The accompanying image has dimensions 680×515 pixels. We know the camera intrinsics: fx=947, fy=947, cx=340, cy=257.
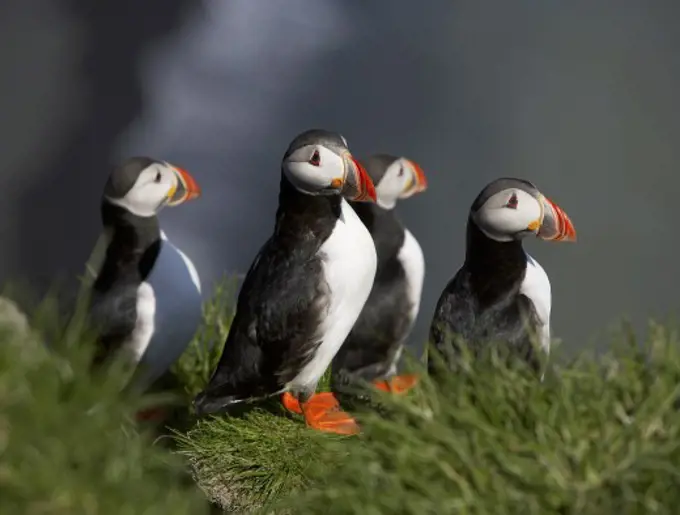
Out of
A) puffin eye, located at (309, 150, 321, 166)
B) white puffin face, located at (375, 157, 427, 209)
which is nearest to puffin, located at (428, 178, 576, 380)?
puffin eye, located at (309, 150, 321, 166)

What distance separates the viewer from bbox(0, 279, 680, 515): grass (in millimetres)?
985

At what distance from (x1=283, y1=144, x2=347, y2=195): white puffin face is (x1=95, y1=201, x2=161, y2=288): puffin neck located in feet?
1.22

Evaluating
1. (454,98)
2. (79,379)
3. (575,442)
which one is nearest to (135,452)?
(79,379)

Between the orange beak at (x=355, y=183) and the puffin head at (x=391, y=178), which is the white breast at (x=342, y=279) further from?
the puffin head at (x=391, y=178)

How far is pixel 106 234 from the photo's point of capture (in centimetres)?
180

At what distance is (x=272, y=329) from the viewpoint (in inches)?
62.9

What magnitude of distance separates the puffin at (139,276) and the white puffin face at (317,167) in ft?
1.07

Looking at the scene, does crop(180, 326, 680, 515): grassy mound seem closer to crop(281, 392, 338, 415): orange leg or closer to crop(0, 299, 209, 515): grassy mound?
crop(0, 299, 209, 515): grassy mound

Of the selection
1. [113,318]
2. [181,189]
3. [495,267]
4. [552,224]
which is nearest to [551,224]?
[552,224]

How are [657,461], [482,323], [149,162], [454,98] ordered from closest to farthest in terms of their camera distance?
[657,461] → [482,323] → [149,162] → [454,98]

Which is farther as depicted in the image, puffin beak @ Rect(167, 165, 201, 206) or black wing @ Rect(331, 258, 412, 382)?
black wing @ Rect(331, 258, 412, 382)

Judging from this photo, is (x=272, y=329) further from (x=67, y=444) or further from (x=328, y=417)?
(x=67, y=444)

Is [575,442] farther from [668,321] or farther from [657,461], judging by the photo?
[668,321]

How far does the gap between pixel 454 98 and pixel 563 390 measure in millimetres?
1764
